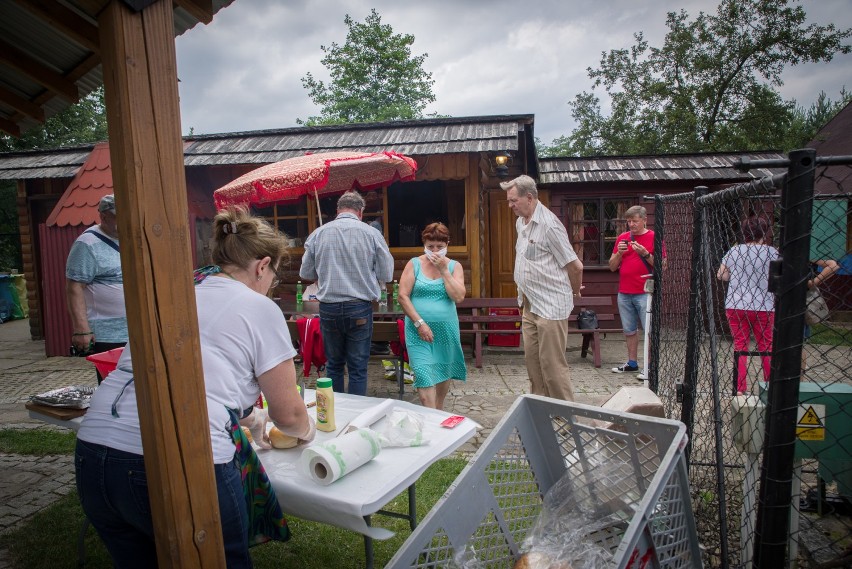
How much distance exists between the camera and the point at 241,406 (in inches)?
70.7

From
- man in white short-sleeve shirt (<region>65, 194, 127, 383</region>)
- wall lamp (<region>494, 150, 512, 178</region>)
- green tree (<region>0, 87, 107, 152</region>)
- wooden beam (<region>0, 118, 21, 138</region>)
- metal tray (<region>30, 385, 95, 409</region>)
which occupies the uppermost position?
green tree (<region>0, 87, 107, 152</region>)

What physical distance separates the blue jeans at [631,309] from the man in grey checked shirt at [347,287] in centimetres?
354

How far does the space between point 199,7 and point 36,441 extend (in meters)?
4.32

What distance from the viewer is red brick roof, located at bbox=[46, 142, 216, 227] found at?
825cm

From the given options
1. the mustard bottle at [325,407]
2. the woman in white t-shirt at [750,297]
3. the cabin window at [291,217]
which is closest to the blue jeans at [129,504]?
the mustard bottle at [325,407]

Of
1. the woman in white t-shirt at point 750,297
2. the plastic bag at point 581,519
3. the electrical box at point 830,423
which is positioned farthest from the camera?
the woman in white t-shirt at point 750,297

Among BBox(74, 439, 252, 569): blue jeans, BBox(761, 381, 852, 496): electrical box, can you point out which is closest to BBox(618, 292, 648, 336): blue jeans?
BBox(761, 381, 852, 496): electrical box

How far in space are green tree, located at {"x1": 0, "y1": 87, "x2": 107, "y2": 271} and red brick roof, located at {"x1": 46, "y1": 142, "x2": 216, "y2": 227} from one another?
26.9 ft

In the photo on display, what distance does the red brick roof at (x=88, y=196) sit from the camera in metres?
8.25

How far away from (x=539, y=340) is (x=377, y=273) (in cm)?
151

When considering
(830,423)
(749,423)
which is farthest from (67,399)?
(830,423)

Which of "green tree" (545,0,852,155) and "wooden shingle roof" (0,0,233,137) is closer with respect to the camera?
"wooden shingle roof" (0,0,233,137)

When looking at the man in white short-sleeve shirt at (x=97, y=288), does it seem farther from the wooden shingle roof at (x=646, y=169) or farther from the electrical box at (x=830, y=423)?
the wooden shingle roof at (x=646, y=169)

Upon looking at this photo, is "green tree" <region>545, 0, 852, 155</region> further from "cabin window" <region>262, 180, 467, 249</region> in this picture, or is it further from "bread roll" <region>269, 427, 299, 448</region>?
"bread roll" <region>269, 427, 299, 448</region>
